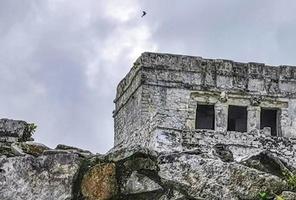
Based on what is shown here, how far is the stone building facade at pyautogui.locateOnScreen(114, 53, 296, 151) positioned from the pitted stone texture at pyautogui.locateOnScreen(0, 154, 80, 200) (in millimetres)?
22263

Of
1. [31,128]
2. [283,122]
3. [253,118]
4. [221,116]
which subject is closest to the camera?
[31,128]

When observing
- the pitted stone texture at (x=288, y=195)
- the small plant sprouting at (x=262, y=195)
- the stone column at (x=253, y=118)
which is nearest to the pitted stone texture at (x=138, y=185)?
the small plant sprouting at (x=262, y=195)

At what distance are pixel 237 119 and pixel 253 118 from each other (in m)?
1.10

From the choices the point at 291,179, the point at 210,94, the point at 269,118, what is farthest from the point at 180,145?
the point at 291,179

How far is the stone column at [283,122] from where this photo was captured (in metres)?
27.6

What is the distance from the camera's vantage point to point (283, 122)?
27766mm

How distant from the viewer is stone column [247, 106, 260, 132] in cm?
2745

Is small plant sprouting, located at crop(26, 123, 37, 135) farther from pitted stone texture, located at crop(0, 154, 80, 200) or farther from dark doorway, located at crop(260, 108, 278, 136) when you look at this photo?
dark doorway, located at crop(260, 108, 278, 136)

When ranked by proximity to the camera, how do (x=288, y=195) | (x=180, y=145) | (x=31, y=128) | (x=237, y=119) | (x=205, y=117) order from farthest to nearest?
(x=237, y=119) < (x=205, y=117) < (x=180, y=145) < (x=31, y=128) < (x=288, y=195)

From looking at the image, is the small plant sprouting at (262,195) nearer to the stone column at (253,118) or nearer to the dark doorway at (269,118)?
the stone column at (253,118)

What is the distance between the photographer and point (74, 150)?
168 inches

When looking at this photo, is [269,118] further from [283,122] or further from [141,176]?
[141,176]

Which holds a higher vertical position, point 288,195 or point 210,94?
point 210,94

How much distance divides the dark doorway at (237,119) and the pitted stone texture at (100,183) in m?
24.3
